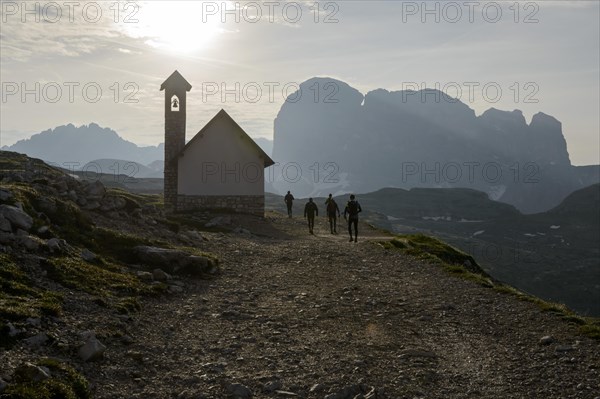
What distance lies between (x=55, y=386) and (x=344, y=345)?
5.70 metres

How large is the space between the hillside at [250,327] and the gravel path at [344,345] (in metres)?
0.04

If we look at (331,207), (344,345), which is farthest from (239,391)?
(331,207)

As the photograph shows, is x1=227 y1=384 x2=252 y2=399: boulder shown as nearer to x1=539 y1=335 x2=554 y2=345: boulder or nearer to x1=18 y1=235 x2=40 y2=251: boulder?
x1=539 y1=335 x2=554 y2=345: boulder

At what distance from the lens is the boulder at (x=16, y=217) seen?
50.0ft

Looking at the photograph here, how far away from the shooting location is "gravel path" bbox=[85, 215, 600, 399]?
914 cm

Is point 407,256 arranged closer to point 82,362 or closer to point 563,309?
point 563,309

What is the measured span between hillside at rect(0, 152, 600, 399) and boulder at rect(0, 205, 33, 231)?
2.4 inches

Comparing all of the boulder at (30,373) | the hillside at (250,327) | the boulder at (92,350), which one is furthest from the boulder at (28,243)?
the boulder at (30,373)

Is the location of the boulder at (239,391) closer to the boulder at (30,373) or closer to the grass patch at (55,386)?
the grass patch at (55,386)

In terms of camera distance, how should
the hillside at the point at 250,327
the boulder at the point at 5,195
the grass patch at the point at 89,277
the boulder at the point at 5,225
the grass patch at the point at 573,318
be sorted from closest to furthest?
1. the hillside at the point at 250,327
2. the grass patch at the point at 573,318
3. the grass patch at the point at 89,277
4. the boulder at the point at 5,225
5. the boulder at the point at 5,195

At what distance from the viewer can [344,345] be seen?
11.4 meters

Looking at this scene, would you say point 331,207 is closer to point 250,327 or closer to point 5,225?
point 5,225

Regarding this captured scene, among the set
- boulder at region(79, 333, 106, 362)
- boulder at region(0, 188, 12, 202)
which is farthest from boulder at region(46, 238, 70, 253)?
boulder at region(79, 333, 106, 362)

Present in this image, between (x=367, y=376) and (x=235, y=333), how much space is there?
3.57 m
